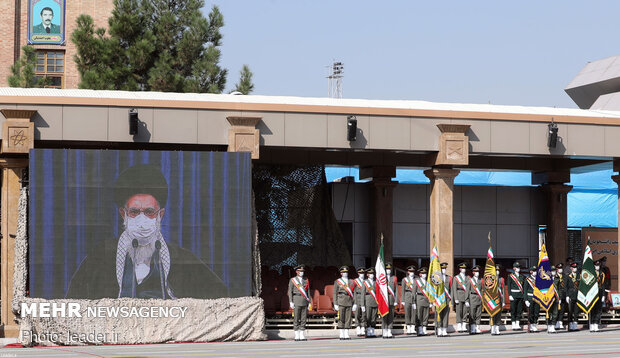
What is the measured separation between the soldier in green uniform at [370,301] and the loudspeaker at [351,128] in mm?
3253

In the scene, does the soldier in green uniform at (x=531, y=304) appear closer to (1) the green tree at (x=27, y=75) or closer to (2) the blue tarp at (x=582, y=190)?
(2) the blue tarp at (x=582, y=190)

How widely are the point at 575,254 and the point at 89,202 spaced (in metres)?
20.3

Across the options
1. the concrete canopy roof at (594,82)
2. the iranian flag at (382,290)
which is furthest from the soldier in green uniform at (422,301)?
the concrete canopy roof at (594,82)

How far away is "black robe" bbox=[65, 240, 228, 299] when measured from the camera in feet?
78.0

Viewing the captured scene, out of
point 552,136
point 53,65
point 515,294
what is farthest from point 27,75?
point 515,294

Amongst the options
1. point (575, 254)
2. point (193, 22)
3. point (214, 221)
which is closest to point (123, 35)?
point (193, 22)

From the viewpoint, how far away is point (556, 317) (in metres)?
26.3

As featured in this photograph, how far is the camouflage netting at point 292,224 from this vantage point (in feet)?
113

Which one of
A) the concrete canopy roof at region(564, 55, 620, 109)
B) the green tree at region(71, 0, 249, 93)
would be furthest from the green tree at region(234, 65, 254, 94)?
the concrete canopy roof at region(564, 55, 620, 109)

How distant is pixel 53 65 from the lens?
5344 cm

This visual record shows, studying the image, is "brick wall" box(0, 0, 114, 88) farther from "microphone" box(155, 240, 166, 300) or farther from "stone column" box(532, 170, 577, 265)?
"microphone" box(155, 240, 166, 300)

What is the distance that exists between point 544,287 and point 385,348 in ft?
21.5

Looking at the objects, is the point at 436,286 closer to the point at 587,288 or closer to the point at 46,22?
the point at 587,288

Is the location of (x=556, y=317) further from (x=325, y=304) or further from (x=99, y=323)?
(x=99, y=323)
